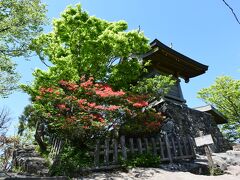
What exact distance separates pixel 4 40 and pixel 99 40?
5.87m

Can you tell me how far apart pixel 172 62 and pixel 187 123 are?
14.9ft

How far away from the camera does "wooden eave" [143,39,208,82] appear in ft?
55.1

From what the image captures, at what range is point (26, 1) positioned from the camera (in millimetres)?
14609

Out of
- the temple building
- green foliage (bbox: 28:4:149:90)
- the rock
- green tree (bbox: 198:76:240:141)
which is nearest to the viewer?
the rock

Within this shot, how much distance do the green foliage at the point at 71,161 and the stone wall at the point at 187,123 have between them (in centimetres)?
584

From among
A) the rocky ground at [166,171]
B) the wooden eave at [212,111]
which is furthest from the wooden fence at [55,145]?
the wooden eave at [212,111]

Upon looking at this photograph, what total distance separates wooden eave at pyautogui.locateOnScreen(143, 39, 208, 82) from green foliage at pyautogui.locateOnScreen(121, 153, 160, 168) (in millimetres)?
7689

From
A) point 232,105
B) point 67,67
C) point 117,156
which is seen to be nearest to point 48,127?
point 67,67

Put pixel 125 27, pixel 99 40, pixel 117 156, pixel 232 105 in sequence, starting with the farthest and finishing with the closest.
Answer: pixel 232 105 → pixel 125 27 → pixel 99 40 → pixel 117 156

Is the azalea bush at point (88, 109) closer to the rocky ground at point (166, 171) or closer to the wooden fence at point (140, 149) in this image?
the wooden fence at point (140, 149)

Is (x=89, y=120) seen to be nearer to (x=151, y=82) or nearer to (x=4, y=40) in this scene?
(x=151, y=82)

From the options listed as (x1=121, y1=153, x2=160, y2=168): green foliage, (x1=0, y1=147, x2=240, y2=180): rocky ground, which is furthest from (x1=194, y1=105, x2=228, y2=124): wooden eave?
(x1=121, y1=153, x2=160, y2=168): green foliage

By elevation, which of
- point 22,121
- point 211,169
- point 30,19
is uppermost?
point 30,19

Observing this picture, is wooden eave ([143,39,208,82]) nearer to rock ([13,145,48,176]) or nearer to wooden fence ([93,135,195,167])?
wooden fence ([93,135,195,167])
